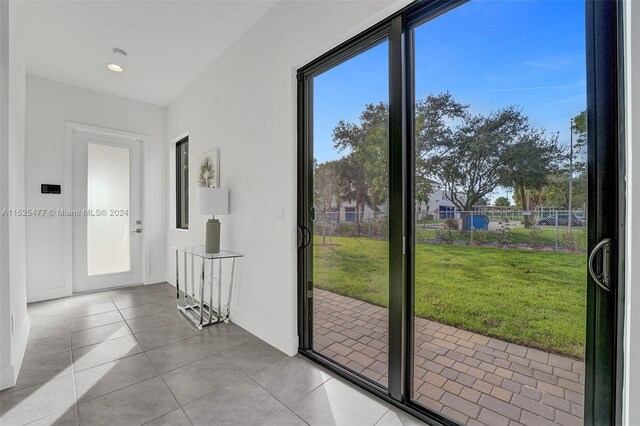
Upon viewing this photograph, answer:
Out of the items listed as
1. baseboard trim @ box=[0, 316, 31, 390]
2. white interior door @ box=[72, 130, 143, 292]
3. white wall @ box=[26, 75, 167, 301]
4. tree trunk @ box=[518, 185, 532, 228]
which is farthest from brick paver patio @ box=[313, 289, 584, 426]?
white wall @ box=[26, 75, 167, 301]

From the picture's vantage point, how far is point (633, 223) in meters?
0.94

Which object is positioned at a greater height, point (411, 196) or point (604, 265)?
point (411, 196)

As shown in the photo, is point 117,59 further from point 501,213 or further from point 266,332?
point 501,213

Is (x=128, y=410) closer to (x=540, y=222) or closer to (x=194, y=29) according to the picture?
(x=540, y=222)

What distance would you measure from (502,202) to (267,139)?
1.89 meters

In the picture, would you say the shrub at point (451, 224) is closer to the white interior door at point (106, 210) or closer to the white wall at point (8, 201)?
the white wall at point (8, 201)

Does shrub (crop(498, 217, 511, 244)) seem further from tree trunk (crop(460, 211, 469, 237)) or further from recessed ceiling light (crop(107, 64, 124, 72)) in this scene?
recessed ceiling light (crop(107, 64, 124, 72))

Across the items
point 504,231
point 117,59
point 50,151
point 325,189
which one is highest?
point 117,59

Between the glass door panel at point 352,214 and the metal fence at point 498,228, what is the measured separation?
14cm

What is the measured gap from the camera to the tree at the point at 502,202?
137 centimetres

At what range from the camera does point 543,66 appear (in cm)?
126

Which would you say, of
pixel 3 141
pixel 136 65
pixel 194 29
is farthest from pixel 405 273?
pixel 136 65

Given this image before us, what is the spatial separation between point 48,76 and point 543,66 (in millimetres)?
5233

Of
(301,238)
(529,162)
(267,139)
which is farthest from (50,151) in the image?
(529,162)
